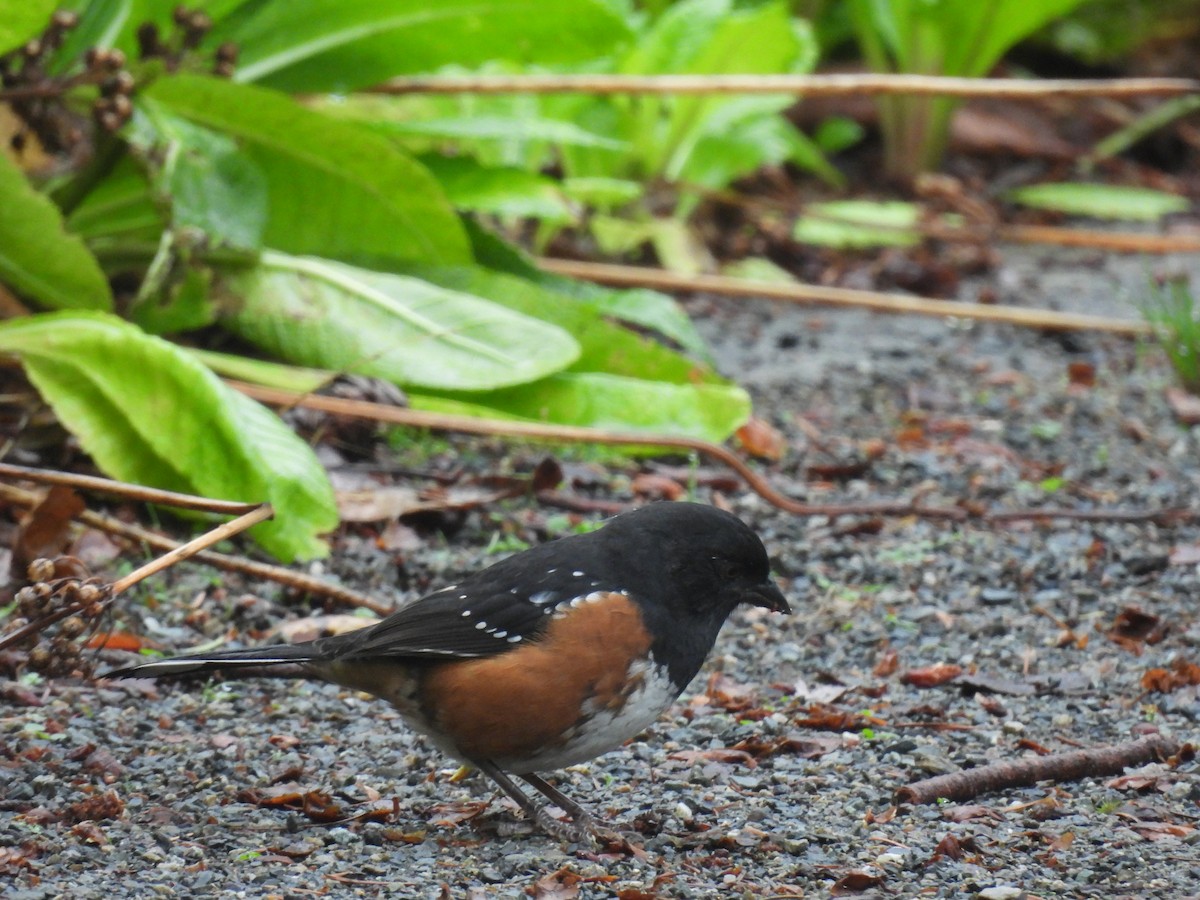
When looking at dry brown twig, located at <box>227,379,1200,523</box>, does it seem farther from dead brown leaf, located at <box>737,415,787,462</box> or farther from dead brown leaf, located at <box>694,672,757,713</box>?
dead brown leaf, located at <box>694,672,757,713</box>

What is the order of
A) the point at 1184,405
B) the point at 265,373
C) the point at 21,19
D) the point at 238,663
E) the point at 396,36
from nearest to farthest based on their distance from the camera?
the point at 238,663, the point at 21,19, the point at 265,373, the point at 396,36, the point at 1184,405

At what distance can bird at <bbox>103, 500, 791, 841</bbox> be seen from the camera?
289 cm

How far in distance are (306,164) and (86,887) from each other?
297 centimetres

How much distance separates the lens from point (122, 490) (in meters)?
3.33

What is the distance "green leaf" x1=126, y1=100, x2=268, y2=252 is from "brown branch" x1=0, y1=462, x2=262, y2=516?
1.34 m

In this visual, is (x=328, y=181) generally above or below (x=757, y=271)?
above

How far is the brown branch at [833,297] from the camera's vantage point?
5.95 metres

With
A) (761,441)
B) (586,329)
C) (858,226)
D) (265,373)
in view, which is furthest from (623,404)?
(858,226)

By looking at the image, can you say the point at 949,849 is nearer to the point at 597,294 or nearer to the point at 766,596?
the point at 766,596

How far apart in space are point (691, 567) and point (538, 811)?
0.58m

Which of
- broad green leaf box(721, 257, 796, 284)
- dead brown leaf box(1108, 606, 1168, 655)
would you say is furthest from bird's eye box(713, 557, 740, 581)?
broad green leaf box(721, 257, 796, 284)

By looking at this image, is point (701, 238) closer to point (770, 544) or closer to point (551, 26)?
point (551, 26)

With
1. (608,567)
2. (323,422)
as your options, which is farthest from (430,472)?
(608,567)

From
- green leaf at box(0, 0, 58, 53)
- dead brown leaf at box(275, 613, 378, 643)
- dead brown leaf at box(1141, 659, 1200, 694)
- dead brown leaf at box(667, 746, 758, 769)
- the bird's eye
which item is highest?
green leaf at box(0, 0, 58, 53)
